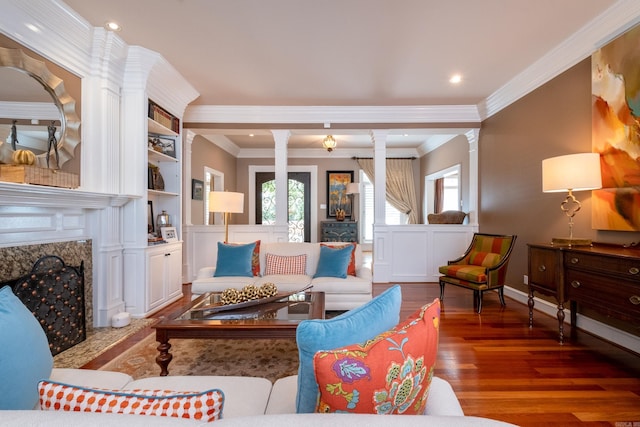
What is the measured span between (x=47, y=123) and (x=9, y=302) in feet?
7.03

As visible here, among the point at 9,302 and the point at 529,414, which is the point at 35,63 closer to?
the point at 9,302

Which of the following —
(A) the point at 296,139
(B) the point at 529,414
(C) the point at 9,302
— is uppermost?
(A) the point at 296,139

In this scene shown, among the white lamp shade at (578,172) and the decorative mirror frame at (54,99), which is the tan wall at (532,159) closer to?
the white lamp shade at (578,172)

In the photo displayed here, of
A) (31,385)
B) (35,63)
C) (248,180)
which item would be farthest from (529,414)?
(248,180)

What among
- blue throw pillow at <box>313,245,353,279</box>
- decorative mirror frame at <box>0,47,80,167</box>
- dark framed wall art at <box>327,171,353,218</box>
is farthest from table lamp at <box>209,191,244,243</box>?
dark framed wall art at <box>327,171,353,218</box>

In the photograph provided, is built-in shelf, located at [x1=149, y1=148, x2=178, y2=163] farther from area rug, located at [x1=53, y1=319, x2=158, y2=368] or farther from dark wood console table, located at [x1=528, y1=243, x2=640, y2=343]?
dark wood console table, located at [x1=528, y1=243, x2=640, y2=343]

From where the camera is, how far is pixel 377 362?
2.35 ft

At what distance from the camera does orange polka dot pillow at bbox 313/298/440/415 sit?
704 mm

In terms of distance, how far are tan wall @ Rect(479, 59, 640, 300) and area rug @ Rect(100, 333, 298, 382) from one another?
2.93m

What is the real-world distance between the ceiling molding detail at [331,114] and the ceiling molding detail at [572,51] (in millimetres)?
552

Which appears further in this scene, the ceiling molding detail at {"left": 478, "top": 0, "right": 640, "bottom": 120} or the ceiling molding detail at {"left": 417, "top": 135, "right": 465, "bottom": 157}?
the ceiling molding detail at {"left": 417, "top": 135, "right": 465, "bottom": 157}

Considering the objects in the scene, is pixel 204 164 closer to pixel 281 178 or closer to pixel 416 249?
pixel 281 178

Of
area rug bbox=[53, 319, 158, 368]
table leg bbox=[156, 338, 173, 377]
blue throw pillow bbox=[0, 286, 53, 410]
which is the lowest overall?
area rug bbox=[53, 319, 158, 368]

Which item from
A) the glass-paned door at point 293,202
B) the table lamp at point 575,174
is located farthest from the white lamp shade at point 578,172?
the glass-paned door at point 293,202
